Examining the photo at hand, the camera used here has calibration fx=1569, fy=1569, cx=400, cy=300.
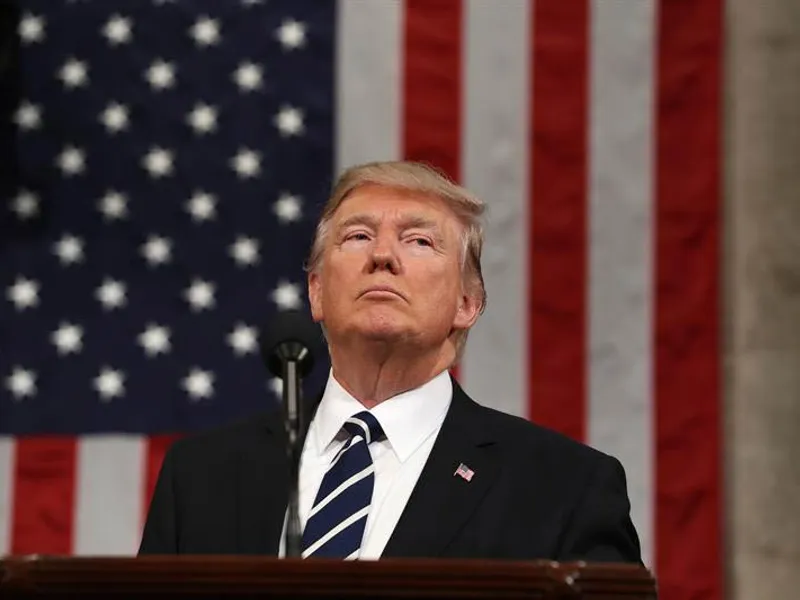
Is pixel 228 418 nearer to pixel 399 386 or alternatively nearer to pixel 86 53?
pixel 86 53

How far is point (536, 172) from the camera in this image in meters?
5.26

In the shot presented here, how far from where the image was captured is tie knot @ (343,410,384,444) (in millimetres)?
3090

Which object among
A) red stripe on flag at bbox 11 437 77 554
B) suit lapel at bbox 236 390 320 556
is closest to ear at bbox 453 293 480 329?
suit lapel at bbox 236 390 320 556

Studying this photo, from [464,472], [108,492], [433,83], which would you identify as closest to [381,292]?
[464,472]

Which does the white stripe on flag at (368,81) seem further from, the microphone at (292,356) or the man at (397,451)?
the microphone at (292,356)

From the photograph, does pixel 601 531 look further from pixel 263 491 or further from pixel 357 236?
pixel 357 236

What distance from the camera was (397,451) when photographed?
10.0 feet

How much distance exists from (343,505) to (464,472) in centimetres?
24

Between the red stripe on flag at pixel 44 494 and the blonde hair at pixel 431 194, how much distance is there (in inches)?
86.6

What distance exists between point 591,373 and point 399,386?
2.05 meters

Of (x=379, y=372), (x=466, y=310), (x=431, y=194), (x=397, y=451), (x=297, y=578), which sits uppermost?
(x=431, y=194)

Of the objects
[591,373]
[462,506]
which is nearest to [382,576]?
[462,506]

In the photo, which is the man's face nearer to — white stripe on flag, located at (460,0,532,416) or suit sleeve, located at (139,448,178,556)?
suit sleeve, located at (139,448,178,556)

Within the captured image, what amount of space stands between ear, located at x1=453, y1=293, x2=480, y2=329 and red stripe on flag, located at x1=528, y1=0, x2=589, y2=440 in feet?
6.00
